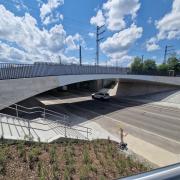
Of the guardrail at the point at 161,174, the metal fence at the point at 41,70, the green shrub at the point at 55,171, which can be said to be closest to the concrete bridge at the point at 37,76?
the metal fence at the point at 41,70

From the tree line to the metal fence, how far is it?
11608mm

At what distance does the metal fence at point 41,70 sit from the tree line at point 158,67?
11608 millimetres

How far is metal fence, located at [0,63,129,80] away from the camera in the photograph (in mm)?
12294

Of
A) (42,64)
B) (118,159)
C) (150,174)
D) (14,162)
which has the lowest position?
(118,159)

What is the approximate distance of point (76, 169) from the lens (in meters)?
5.01

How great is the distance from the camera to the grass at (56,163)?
4418 millimetres

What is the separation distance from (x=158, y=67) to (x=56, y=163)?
5332 centimetres

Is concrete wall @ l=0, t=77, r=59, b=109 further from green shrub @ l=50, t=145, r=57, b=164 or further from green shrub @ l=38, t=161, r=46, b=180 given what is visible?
green shrub @ l=38, t=161, r=46, b=180

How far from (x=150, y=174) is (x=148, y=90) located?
34.2 meters

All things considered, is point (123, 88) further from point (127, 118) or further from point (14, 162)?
point (14, 162)

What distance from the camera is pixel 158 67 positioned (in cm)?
5162

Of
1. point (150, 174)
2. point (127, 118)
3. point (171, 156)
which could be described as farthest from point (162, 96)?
point (150, 174)

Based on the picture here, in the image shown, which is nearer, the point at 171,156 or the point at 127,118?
the point at 171,156

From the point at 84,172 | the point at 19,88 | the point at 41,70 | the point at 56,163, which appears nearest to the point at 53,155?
the point at 56,163
